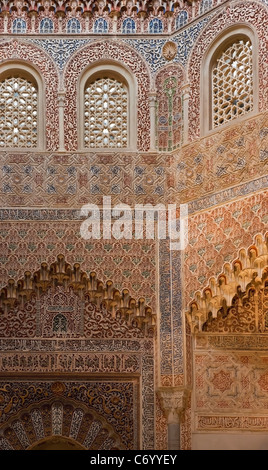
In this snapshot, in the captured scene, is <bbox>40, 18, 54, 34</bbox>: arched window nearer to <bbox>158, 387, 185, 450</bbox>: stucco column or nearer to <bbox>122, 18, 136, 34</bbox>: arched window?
<bbox>122, 18, 136, 34</bbox>: arched window

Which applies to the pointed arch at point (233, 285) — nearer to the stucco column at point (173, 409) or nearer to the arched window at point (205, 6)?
the stucco column at point (173, 409)

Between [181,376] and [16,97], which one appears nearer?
[181,376]

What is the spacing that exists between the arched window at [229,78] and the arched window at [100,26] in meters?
1.31

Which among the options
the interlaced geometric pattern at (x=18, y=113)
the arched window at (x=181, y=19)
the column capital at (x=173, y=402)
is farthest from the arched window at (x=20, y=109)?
the column capital at (x=173, y=402)

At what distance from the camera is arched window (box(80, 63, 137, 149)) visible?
546 inches

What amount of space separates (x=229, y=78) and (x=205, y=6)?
93 centimetres

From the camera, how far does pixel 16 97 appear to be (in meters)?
14.0

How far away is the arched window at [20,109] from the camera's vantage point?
45.5 ft

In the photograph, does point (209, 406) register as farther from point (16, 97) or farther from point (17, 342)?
point (16, 97)

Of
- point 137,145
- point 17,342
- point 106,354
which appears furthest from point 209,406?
point 137,145

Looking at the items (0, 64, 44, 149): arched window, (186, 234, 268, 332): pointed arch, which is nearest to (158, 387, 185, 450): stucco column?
(186, 234, 268, 332): pointed arch

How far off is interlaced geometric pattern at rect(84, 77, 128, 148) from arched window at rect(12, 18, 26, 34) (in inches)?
40.7

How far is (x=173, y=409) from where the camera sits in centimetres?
1306

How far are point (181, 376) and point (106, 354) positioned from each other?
0.90 meters
